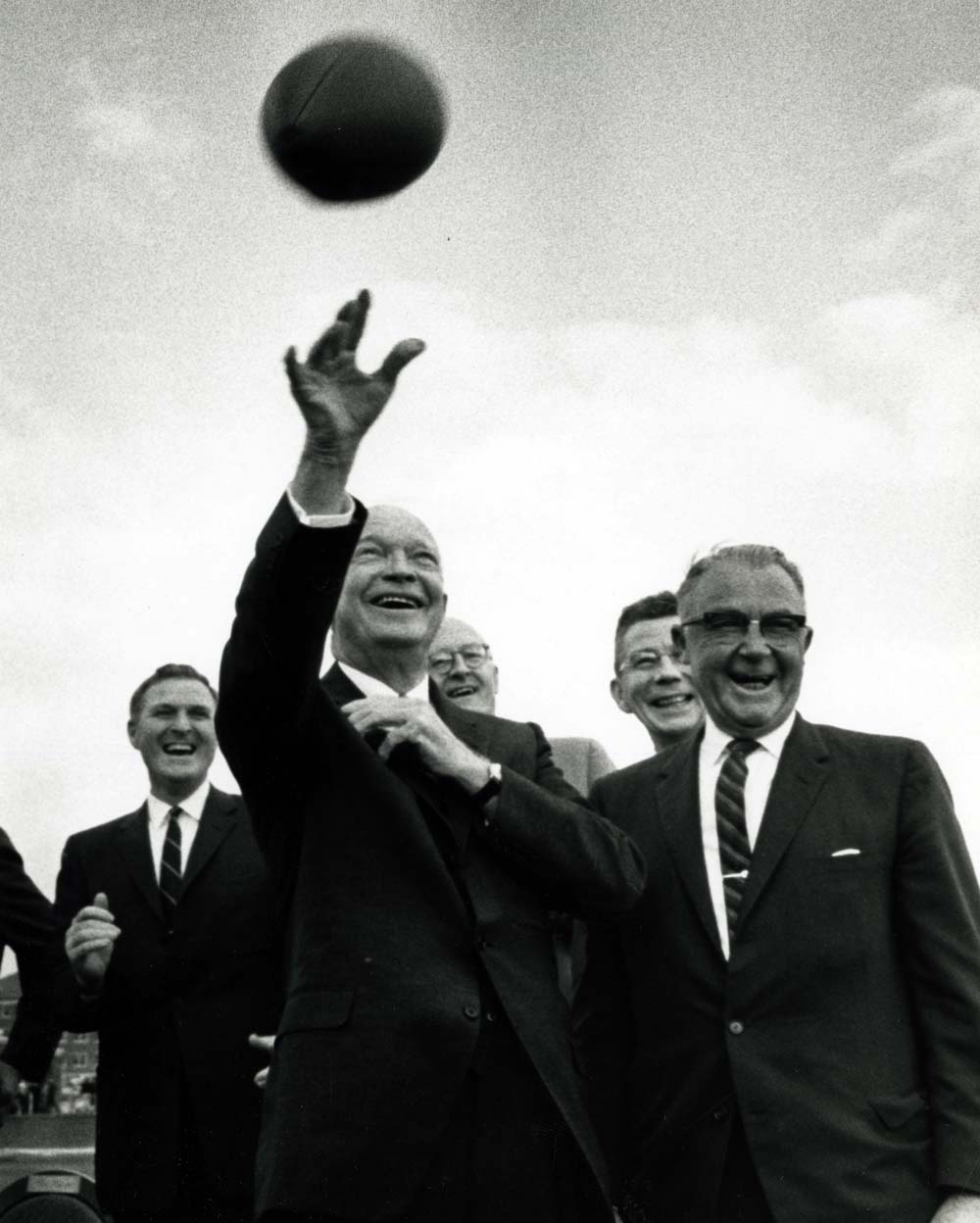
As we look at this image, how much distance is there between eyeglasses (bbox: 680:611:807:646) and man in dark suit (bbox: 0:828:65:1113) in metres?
2.95

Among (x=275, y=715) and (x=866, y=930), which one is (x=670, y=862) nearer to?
(x=866, y=930)

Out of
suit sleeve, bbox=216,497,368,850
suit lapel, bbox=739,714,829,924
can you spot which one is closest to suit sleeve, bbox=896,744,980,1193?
suit lapel, bbox=739,714,829,924

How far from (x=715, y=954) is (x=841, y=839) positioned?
1.35 ft

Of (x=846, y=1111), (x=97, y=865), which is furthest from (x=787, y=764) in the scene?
(x=97, y=865)

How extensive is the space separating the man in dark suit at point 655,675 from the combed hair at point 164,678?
178 cm

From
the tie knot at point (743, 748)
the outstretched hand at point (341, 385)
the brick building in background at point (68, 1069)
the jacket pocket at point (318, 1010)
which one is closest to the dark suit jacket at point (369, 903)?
the jacket pocket at point (318, 1010)

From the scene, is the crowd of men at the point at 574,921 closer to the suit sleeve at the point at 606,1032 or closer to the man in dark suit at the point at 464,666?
the suit sleeve at the point at 606,1032

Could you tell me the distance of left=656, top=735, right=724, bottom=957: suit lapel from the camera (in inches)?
141

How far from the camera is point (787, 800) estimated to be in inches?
144

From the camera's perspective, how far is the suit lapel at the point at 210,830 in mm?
5703

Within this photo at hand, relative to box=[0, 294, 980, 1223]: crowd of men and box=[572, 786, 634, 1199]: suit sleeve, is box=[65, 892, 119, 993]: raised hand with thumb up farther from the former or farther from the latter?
box=[572, 786, 634, 1199]: suit sleeve

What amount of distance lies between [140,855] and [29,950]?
0.53 m

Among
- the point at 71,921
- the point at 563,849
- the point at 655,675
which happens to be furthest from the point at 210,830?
the point at 563,849

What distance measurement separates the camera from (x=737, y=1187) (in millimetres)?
3320
